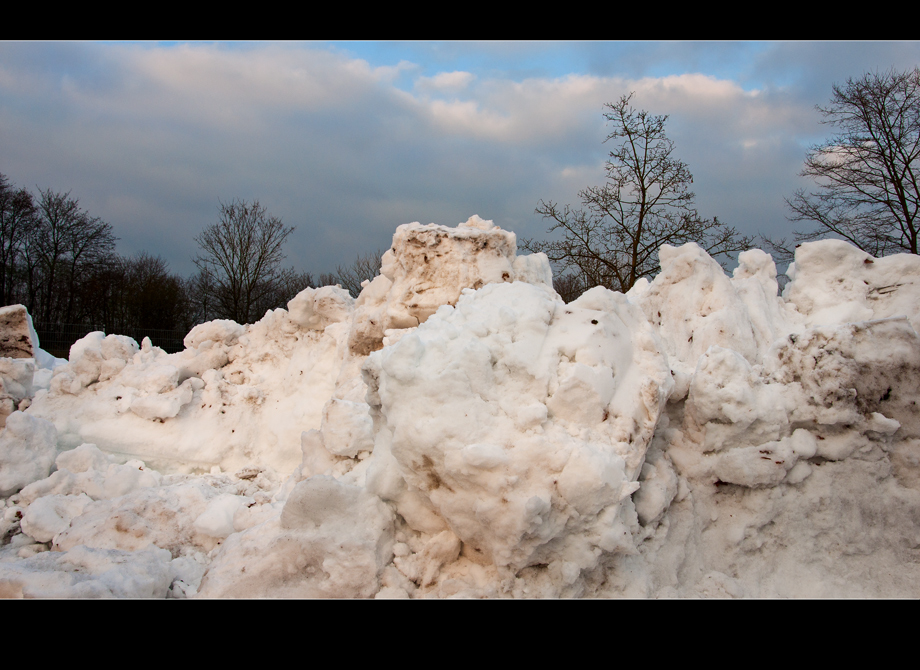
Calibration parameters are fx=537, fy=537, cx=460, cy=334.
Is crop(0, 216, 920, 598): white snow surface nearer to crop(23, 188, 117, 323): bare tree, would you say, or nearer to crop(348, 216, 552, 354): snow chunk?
crop(348, 216, 552, 354): snow chunk

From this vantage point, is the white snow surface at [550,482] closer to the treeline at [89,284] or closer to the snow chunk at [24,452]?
the snow chunk at [24,452]

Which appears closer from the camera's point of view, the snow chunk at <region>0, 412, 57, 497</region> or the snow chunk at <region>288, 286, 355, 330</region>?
the snow chunk at <region>0, 412, 57, 497</region>

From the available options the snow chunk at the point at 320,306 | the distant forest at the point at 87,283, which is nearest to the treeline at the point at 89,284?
the distant forest at the point at 87,283

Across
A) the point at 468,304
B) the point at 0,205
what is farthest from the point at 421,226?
the point at 0,205

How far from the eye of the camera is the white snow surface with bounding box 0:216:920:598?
234 centimetres

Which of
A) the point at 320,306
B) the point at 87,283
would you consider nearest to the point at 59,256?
the point at 87,283

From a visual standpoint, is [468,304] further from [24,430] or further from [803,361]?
[24,430]

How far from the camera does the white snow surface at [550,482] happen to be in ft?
7.68

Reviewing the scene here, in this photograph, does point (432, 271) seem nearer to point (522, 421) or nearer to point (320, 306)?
point (320, 306)

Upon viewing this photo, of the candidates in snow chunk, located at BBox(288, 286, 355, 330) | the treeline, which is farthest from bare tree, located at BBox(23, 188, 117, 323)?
snow chunk, located at BBox(288, 286, 355, 330)

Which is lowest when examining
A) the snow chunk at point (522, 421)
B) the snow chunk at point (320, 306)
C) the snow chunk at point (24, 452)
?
the snow chunk at point (24, 452)

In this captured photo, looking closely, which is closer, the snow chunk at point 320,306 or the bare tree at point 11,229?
the snow chunk at point 320,306

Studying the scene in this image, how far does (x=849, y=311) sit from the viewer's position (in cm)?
398

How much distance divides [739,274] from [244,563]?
15.2 feet
